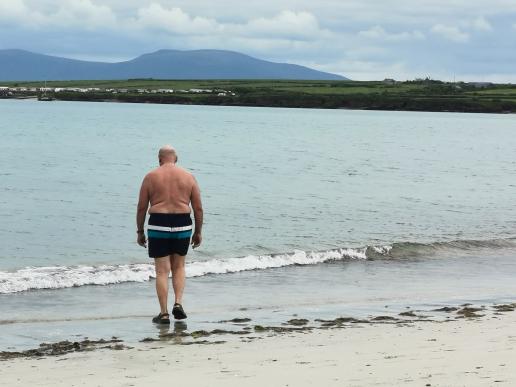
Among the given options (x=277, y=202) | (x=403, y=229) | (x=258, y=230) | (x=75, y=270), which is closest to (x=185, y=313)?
(x=75, y=270)

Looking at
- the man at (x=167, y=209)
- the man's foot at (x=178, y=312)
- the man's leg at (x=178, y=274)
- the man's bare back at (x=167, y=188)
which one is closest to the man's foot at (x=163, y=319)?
the man at (x=167, y=209)

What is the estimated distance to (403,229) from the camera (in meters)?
25.2

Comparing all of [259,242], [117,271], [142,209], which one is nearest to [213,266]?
[117,271]

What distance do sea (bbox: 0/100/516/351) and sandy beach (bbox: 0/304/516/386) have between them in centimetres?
113

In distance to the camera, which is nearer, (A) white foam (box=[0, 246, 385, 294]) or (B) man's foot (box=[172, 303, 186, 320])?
(B) man's foot (box=[172, 303, 186, 320])

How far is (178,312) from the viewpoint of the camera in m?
12.0

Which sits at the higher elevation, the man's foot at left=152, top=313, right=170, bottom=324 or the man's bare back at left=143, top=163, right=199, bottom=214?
the man's bare back at left=143, top=163, right=199, bottom=214

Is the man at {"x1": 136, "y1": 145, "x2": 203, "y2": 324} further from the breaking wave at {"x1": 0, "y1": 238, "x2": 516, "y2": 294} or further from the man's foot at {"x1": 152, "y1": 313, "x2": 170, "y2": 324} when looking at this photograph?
the breaking wave at {"x1": 0, "y1": 238, "x2": 516, "y2": 294}

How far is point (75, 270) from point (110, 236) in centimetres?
530

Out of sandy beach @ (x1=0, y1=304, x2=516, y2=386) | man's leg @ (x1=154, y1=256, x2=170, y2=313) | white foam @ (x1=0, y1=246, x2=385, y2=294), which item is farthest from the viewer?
white foam @ (x1=0, y1=246, x2=385, y2=294)

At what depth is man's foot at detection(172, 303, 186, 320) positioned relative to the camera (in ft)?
39.3

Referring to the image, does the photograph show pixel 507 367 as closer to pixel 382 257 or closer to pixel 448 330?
pixel 448 330

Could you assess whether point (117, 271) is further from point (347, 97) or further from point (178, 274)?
point (347, 97)

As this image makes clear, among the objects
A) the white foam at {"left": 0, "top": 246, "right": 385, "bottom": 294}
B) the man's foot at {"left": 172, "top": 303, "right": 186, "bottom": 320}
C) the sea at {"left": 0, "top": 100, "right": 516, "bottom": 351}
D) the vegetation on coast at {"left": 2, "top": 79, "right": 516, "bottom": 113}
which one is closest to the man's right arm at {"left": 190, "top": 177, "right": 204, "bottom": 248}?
the man's foot at {"left": 172, "top": 303, "right": 186, "bottom": 320}
